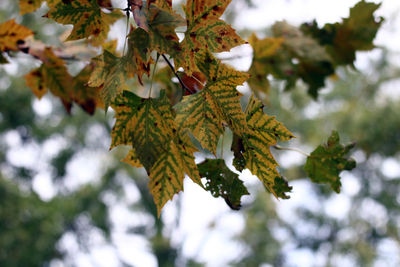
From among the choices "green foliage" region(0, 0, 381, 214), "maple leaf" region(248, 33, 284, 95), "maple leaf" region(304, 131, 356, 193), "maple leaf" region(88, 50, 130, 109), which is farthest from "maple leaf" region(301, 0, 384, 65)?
"maple leaf" region(88, 50, 130, 109)

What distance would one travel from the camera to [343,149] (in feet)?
1.75

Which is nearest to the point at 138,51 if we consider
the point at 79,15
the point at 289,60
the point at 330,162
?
the point at 79,15

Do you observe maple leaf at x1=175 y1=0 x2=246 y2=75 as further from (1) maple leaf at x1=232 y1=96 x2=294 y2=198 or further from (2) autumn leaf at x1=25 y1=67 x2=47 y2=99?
(2) autumn leaf at x1=25 y1=67 x2=47 y2=99

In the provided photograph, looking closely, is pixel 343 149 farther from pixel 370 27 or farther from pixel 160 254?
pixel 160 254

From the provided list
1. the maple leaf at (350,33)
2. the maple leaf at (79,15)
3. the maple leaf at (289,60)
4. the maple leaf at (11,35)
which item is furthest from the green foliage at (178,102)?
the maple leaf at (350,33)

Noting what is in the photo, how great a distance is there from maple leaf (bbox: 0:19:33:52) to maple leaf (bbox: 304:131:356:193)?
2.17 feet

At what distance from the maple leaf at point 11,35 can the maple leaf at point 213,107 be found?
1.74 ft

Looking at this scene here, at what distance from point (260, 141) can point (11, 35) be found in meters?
0.62

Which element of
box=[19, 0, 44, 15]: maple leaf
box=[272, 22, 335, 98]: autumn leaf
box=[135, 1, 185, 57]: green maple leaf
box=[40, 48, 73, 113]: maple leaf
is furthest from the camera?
box=[272, 22, 335, 98]: autumn leaf

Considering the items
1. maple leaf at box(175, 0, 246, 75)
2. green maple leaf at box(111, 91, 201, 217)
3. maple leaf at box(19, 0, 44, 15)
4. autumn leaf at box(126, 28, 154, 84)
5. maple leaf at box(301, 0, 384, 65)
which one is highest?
maple leaf at box(301, 0, 384, 65)

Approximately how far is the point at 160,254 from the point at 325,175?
316 inches

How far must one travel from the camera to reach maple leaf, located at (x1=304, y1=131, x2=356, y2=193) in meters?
0.54

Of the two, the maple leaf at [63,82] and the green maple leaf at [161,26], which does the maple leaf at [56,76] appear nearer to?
the maple leaf at [63,82]

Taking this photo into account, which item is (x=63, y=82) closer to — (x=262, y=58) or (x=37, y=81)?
(x=37, y=81)
